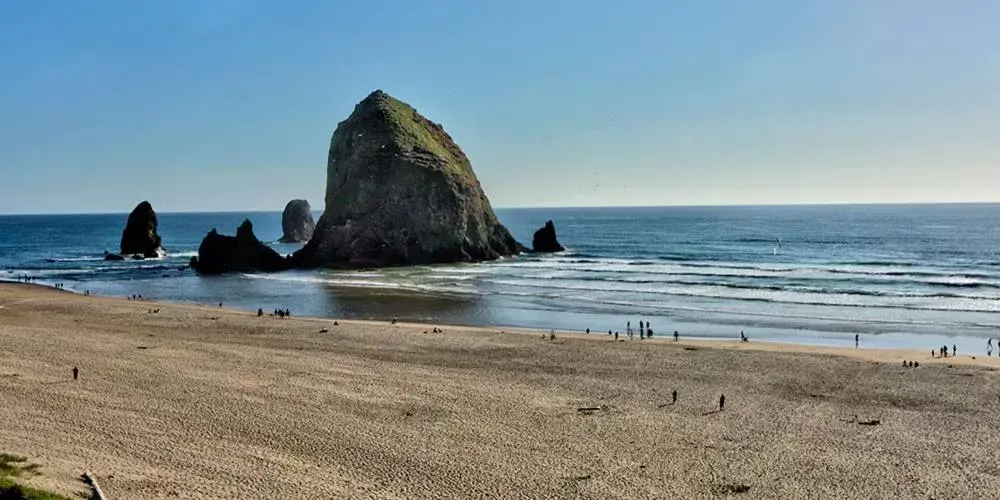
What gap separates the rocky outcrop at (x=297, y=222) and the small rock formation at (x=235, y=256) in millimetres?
61818

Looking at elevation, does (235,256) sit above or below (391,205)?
below

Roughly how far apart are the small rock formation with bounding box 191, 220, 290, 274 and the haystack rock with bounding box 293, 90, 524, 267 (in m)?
3.48

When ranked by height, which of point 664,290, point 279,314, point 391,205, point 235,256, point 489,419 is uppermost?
point 391,205

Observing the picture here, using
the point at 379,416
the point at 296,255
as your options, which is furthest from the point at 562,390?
the point at 296,255

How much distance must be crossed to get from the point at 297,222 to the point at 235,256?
66.4 metres

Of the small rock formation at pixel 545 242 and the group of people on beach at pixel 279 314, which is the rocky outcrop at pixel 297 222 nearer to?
the small rock formation at pixel 545 242

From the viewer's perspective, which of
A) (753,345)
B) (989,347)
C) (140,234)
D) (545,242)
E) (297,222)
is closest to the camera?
(989,347)

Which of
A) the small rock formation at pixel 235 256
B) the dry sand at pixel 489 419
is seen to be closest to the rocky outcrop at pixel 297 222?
the small rock formation at pixel 235 256

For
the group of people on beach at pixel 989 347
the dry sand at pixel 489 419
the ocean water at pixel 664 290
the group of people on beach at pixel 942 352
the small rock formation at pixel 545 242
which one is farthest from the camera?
the small rock formation at pixel 545 242

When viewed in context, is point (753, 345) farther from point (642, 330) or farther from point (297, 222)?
Result: point (297, 222)

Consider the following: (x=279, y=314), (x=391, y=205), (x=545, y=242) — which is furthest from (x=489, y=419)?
(x=545, y=242)

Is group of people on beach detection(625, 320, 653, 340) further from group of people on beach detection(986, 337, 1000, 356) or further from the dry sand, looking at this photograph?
group of people on beach detection(986, 337, 1000, 356)

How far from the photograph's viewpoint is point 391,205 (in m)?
80.3

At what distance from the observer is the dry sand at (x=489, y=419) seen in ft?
56.7
